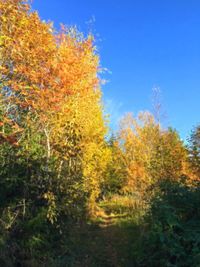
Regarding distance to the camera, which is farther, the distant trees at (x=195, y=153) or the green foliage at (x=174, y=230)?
the distant trees at (x=195, y=153)

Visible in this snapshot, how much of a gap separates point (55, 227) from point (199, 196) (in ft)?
15.8

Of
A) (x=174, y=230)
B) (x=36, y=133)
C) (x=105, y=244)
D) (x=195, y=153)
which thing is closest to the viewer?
(x=174, y=230)

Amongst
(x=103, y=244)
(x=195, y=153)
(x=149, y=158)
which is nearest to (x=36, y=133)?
(x=103, y=244)

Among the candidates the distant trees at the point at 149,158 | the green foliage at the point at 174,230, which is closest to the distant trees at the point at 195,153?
the distant trees at the point at 149,158

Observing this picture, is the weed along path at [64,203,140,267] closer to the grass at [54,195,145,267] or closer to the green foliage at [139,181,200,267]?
the grass at [54,195,145,267]

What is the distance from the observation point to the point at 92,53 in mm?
18781

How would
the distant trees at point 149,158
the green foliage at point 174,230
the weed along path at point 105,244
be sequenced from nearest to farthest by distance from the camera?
the green foliage at point 174,230 < the weed along path at point 105,244 < the distant trees at point 149,158

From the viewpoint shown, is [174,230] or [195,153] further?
[195,153]

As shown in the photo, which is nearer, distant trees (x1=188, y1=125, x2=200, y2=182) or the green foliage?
the green foliage

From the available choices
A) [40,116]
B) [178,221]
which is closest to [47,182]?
[40,116]

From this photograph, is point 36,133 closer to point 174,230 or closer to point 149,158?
point 174,230

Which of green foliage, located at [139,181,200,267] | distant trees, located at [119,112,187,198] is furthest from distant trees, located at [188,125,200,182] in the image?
green foliage, located at [139,181,200,267]

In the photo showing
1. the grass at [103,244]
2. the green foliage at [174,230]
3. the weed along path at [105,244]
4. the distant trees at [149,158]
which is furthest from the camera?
the distant trees at [149,158]

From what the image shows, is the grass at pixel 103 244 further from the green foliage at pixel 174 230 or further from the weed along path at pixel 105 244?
the green foliage at pixel 174 230
